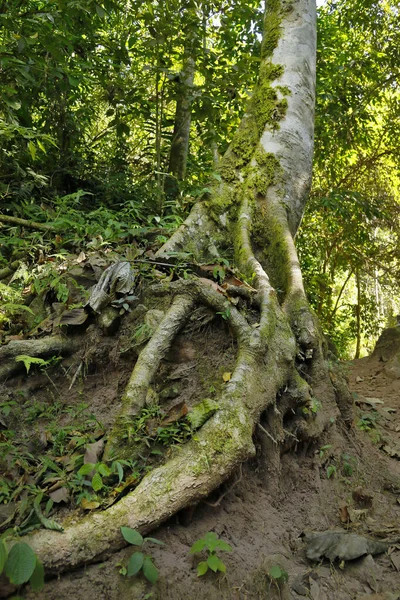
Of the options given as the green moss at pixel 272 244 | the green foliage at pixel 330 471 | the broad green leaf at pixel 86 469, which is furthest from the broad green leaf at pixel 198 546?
the green moss at pixel 272 244

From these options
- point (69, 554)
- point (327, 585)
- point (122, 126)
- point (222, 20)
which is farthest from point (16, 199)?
point (327, 585)

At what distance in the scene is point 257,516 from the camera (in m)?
2.68

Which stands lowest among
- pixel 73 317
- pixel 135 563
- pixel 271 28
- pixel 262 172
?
pixel 135 563

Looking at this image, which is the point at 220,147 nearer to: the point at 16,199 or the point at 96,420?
the point at 16,199

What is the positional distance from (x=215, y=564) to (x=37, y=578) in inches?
29.6

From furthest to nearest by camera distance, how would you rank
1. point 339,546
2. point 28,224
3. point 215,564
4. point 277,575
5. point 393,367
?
1. point 393,367
2. point 28,224
3. point 339,546
4. point 277,575
5. point 215,564

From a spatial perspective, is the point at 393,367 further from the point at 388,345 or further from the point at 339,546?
the point at 339,546

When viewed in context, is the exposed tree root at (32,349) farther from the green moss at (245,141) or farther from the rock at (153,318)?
the green moss at (245,141)

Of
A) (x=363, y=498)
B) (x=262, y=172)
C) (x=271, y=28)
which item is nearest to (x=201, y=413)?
(x=363, y=498)

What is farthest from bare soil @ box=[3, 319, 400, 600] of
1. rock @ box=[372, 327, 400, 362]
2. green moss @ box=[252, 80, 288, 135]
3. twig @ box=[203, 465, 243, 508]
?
rock @ box=[372, 327, 400, 362]

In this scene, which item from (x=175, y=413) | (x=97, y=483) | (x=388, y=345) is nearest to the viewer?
(x=97, y=483)

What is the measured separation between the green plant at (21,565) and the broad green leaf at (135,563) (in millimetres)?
352

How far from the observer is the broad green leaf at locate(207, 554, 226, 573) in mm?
2146

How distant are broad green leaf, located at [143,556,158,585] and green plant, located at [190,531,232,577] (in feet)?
0.71
